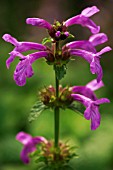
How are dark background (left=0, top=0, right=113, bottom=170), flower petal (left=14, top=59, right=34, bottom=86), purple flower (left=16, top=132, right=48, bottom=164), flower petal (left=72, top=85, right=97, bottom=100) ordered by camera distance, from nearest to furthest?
1. flower petal (left=14, top=59, right=34, bottom=86)
2. flower petal (left=72, top=85, right=97, bottom=100)
3. purple flower (left=16, top=132, right=48, bottom=164)
4. dark background (left=0, top=0, right=113, bottom=170)

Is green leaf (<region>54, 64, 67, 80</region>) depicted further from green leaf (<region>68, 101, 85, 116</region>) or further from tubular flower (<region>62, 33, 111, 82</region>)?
green leaf (<region>68, 101, 85, 116</region>)

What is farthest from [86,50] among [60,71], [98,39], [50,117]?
[50,117]

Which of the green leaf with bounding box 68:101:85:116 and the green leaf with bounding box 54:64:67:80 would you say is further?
the green leaf with bounding box 68:101:85:116

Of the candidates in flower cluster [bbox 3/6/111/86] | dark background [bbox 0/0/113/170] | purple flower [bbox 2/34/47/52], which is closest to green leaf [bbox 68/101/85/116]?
flower cluster [bbox 3/6/111/86]

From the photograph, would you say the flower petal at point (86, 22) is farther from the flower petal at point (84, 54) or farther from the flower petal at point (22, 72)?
the flower petal at point (22, 72)

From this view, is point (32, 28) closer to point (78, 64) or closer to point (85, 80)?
point (78, 64)

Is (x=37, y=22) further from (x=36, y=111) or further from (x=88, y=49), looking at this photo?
(x=36, y=111)

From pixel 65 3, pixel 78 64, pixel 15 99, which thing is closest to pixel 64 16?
pixel 65 3
